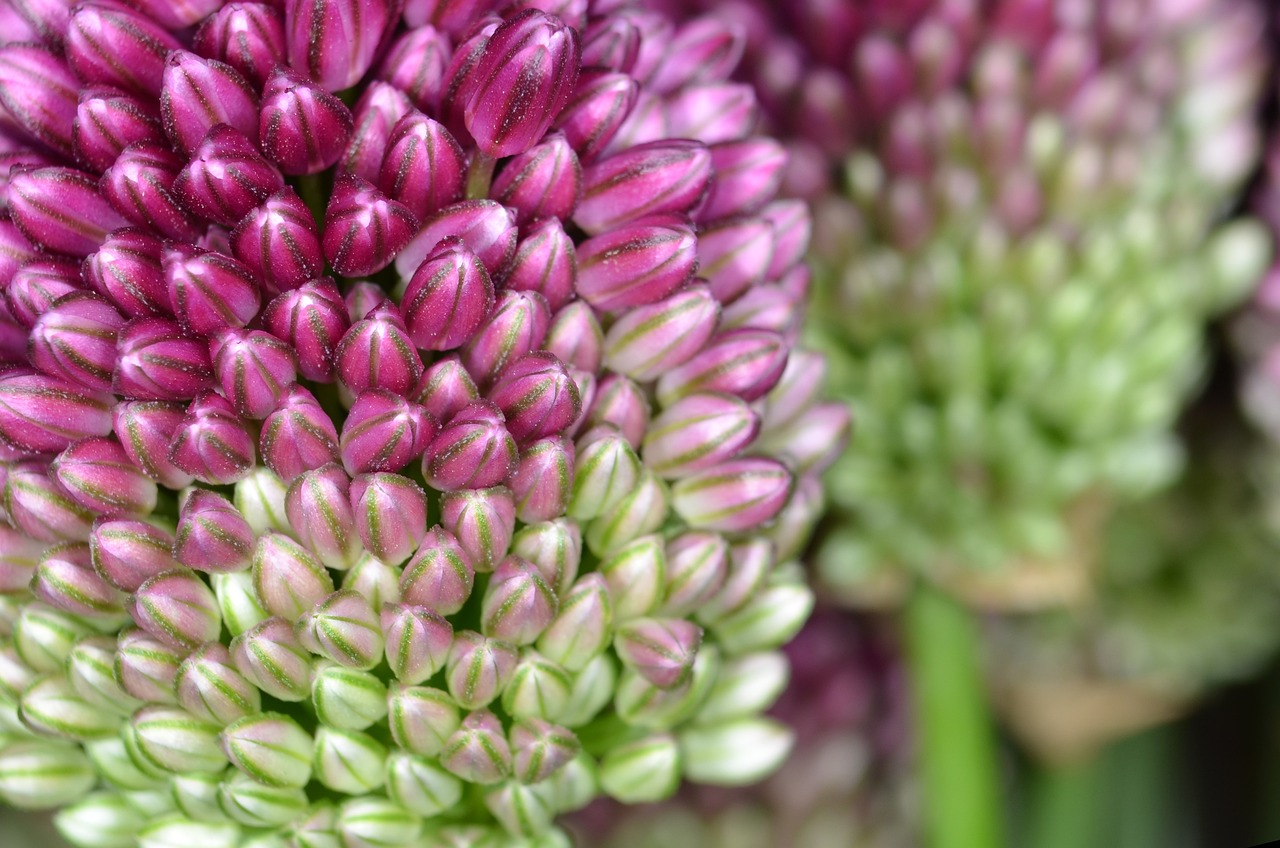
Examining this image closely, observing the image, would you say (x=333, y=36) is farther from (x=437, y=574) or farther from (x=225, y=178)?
(x=437, y=574)

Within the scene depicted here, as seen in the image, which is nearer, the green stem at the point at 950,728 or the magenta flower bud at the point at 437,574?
the magenta flower bud at the point at 437,574

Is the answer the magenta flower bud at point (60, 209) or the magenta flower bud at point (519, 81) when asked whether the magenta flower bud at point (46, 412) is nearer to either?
the magenta flower bud at point (60, 209)

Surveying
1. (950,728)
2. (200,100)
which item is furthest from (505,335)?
(950,728)

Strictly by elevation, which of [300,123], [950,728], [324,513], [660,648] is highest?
[300,123]

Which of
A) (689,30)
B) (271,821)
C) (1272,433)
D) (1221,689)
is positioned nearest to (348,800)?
(271,821)

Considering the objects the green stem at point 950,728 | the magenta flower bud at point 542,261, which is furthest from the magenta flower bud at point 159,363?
the green stem at point 950,728
